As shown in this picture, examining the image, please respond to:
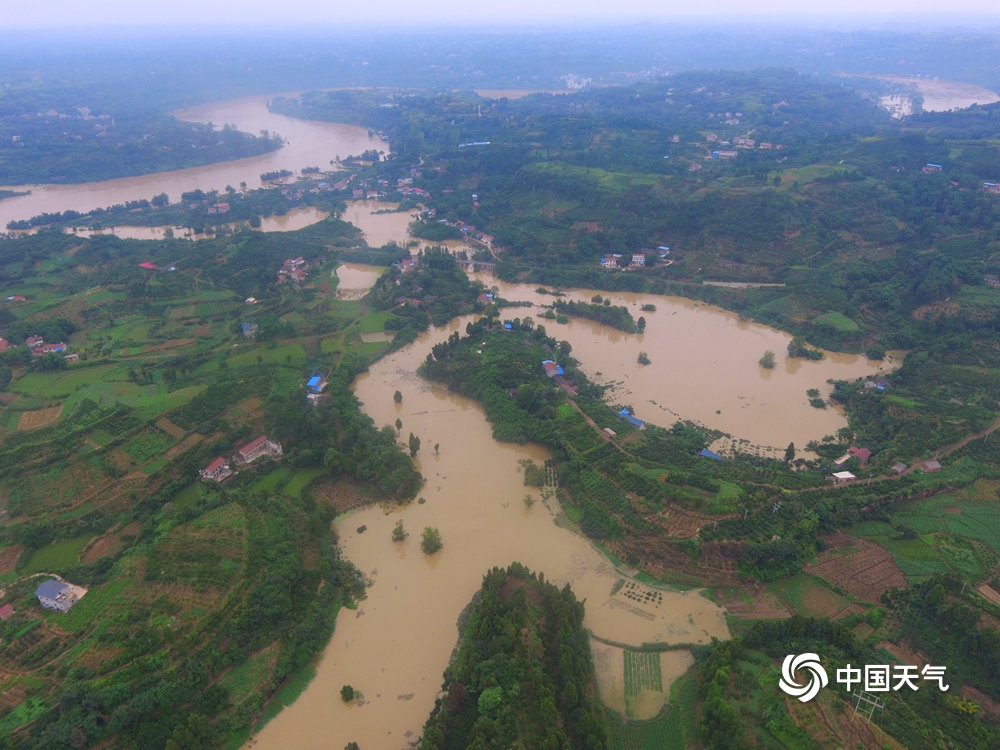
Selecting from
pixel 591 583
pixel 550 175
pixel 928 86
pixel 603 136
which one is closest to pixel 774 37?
pixel 928 86

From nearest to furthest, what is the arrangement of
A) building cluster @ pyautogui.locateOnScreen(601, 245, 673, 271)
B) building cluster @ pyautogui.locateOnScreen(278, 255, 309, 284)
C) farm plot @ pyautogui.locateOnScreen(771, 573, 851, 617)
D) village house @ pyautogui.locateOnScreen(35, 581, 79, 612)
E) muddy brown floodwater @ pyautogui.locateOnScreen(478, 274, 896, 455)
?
village house @ pyautogui.locateOnScreen(35, 581, 79, 612)
farm plot @ pyautogui.locateOnScreen(771, 573, 851, 617)
muddy brown floodwater @ pyautogui.locateOnScreen(478, 274, 896, 455)
building cluster @ pyautogui.locateOnScreen(278, 255, 309, 284)
building cluster @ pyautogui.locateOnScreen(601, 245, 673, 271)

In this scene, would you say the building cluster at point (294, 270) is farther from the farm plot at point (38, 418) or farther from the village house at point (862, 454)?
the village house at point (862, 454)

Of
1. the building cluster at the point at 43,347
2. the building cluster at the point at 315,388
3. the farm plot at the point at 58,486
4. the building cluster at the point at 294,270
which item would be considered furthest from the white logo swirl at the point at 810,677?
the building cluster at the point at 294,270

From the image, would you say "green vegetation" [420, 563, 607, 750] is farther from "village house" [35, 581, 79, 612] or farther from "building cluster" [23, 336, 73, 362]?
"building cluster" [23, 336, 73, 362]

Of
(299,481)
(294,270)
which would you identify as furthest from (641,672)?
(294,270)

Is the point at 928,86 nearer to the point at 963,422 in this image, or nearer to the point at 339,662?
the point at 963,422

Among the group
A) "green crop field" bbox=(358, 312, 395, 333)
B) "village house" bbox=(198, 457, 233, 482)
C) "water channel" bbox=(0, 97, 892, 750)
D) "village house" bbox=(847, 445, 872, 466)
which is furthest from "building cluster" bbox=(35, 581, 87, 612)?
"village house" bbox=(847, 445, 872, 466)
